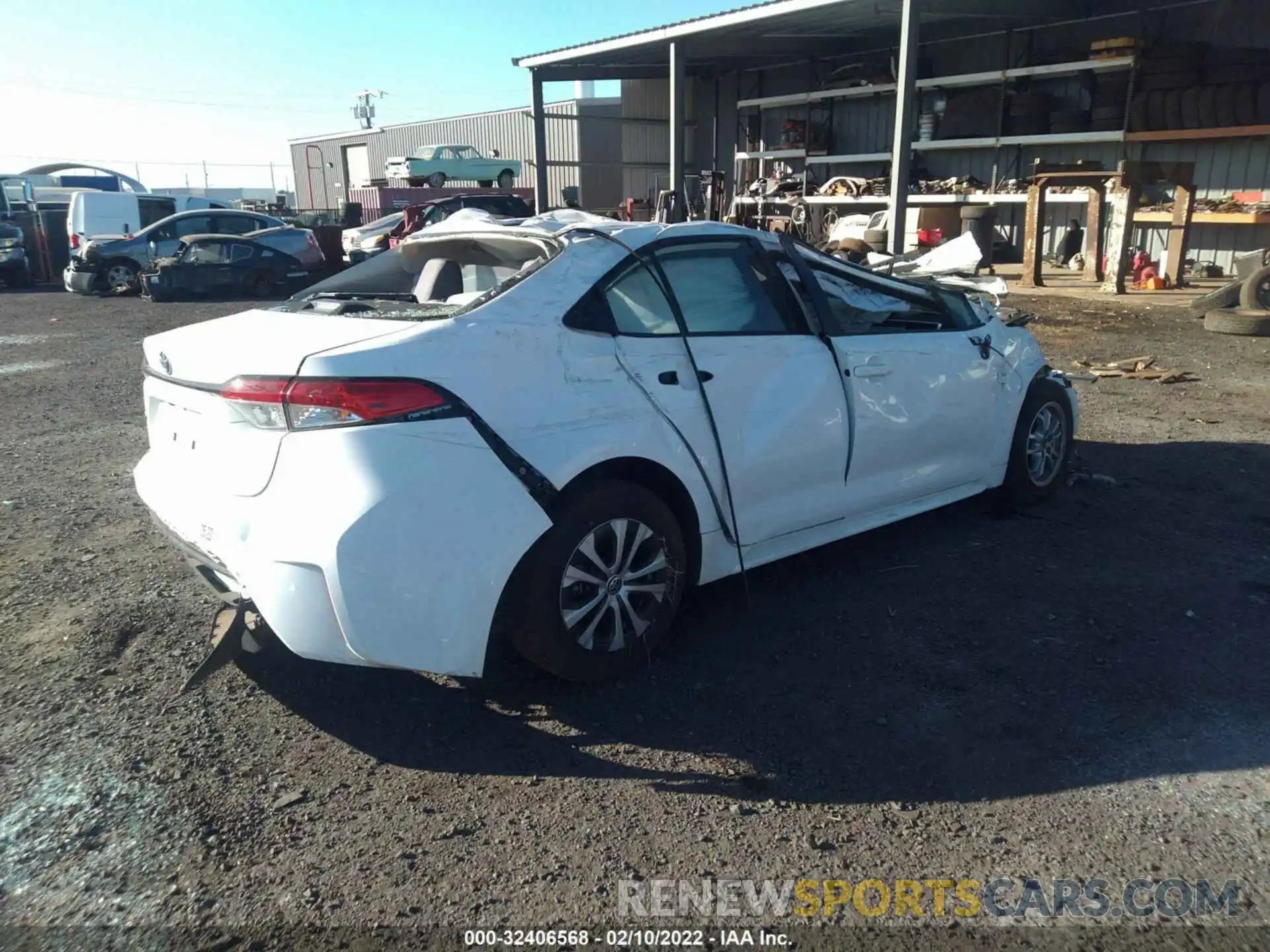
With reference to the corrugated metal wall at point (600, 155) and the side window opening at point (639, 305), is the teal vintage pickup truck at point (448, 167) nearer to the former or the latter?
the corrugated metal wall at point (600, 155)

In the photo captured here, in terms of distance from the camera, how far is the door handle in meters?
4.20

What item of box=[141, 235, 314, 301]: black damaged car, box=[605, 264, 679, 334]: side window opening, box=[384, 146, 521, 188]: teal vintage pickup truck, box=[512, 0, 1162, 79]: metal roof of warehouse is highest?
box=[512, 0, 1162, 79]: metal roof of warehouse

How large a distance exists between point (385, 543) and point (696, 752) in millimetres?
1172

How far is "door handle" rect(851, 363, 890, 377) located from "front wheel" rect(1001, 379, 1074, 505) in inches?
46.7

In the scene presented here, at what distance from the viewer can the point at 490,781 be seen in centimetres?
→ 297

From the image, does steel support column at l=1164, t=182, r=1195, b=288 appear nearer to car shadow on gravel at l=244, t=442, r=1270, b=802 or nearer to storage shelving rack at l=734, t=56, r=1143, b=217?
storage shelving rack at l=734, t=56, r=1143, b=217

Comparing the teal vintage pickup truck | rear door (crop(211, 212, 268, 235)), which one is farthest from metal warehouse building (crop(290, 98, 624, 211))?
rear door (crop(211, 212, 268, 235))

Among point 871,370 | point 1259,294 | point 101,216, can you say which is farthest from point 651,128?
point 871,370

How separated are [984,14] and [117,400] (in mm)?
14288

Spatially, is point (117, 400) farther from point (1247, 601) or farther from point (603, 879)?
point (1247, 601)

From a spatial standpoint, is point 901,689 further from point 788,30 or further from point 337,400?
point 788,30

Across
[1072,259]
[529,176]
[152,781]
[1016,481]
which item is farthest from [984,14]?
[529,176]

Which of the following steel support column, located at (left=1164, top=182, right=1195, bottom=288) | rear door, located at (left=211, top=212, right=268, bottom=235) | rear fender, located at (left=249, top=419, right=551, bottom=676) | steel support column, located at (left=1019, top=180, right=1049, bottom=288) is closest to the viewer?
rear fender, located at (left=249, top=419, right=551, bottom=676)

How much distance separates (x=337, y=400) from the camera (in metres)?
2.88
